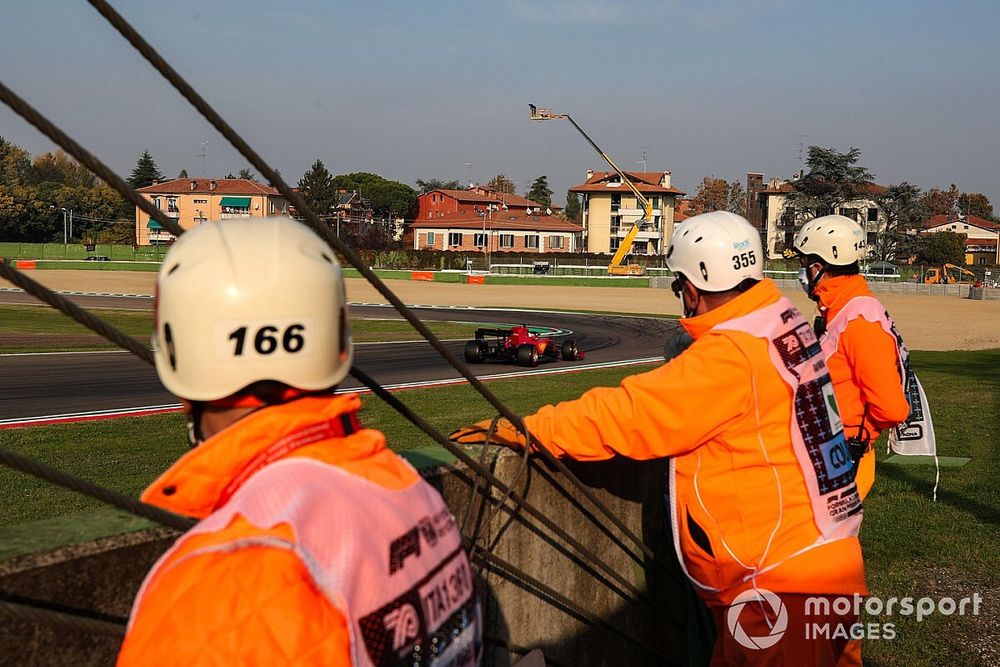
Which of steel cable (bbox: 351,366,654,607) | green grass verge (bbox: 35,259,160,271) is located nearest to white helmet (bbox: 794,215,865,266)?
steel cable (bbox: 351,366,654,607)

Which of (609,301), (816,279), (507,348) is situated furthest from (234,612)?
(609,301)

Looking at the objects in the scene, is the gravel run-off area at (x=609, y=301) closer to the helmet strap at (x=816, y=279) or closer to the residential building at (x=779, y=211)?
the helmet strap at (x=816, y=279)

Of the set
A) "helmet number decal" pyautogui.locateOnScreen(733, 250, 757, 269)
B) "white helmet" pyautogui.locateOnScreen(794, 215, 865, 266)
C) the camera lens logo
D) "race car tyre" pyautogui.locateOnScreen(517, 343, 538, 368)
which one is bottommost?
"race car tyre" pyautogui.locateOnScreen(517, 343, 538, 368)

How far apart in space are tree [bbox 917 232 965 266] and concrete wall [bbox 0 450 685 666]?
91100 mm

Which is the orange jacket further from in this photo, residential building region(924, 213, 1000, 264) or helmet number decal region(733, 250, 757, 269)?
residential building region(924, 213, 1000, 264)

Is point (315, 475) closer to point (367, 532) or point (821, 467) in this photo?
point (367, 532)

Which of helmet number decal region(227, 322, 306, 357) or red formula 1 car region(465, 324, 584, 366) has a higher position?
helmet number decal region(227, 322, 306, 357)

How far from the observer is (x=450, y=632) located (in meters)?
1.62

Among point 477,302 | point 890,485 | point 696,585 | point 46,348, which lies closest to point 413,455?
point 696,585

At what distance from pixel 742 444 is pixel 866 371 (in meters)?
1.85

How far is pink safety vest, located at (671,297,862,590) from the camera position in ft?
9.38

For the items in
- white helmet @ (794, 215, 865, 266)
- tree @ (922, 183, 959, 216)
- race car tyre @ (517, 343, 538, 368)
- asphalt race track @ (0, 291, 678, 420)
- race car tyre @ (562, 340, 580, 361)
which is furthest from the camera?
tree @ (922, 183, 959, 216)

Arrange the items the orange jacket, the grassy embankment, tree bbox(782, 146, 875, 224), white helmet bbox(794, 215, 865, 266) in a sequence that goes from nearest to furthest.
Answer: the orange jacket → the grassy embankment → white helmet bbox(794, 215, 865, 266) → tree bbox(782, 146, 875, 224)

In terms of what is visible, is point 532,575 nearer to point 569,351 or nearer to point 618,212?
point 569,351
